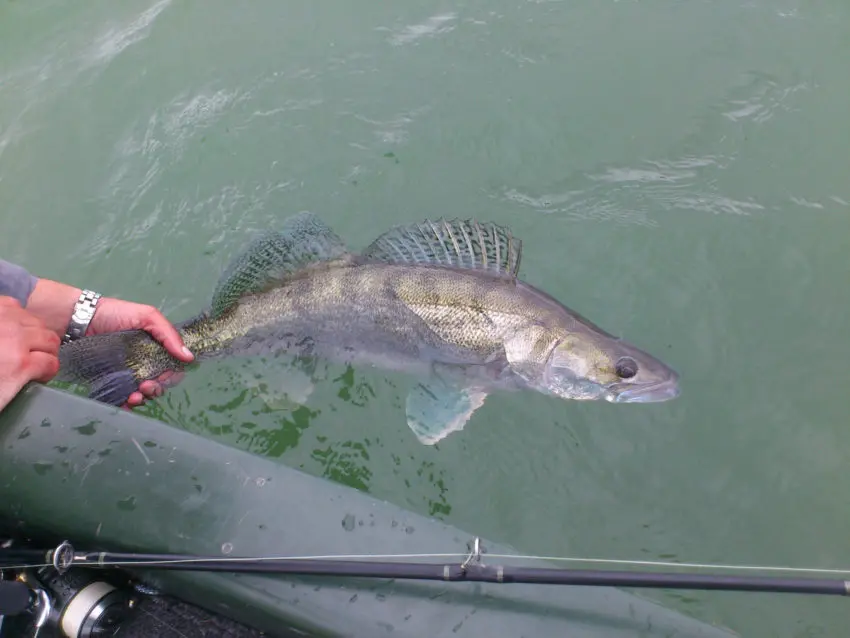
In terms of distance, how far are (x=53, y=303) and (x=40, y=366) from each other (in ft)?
3.18

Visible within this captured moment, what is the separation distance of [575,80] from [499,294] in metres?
2.88

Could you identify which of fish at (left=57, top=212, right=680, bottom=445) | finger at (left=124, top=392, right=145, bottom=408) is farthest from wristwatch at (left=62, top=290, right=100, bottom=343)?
finger at (left=124, top=392, right=145, bottom=408)

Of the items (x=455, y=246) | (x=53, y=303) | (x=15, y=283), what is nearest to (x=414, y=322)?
(x=455, y=246)

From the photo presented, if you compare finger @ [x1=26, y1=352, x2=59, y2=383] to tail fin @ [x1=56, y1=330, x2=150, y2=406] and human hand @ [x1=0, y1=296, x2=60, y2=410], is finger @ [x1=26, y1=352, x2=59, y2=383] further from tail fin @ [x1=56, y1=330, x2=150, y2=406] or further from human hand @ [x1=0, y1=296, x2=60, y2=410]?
tail fin @ [x1=56, y1=330, x2=150, y2=406]

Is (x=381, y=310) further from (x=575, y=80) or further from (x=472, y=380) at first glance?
(x=575, y=80)

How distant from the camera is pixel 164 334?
378 cm

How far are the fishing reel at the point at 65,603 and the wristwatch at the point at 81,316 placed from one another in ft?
4.90

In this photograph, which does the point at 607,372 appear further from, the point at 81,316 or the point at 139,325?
the point at 81,316

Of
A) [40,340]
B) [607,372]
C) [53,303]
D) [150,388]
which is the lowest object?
[607,372]

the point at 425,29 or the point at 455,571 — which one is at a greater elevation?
the point at 425,29

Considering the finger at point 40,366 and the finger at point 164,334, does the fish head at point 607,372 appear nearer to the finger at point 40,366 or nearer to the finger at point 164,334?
the finger at point 164,334

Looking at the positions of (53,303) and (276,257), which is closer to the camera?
(53,303)

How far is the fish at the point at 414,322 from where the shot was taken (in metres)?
3.83

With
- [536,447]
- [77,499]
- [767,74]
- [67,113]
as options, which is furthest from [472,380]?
[67,113]
